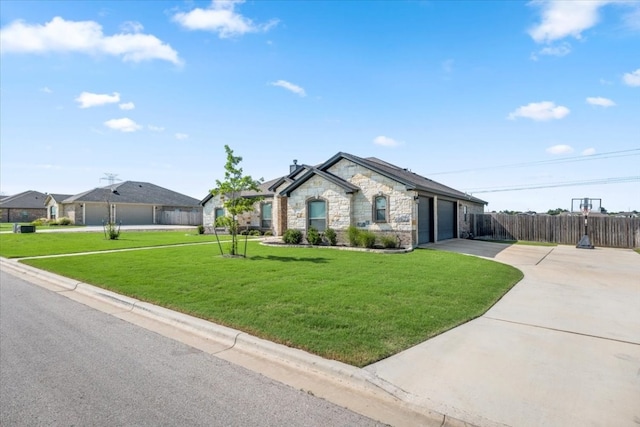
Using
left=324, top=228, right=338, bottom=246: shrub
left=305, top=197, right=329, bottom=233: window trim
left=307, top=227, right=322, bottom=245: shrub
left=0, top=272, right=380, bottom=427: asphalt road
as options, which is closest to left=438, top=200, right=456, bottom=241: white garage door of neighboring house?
left=324, top=228, right=338, bottom=246: shrub

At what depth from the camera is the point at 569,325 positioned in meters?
5.47

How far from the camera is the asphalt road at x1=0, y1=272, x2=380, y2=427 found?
121 inches

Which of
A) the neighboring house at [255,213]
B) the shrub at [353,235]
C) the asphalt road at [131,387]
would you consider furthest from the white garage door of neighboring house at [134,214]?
the asphalt road at [131,387]

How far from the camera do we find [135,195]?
45.0 meters

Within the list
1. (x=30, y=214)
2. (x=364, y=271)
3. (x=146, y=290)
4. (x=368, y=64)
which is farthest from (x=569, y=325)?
(x=30, y=214)

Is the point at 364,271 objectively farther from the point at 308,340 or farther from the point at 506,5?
the point at 506,5

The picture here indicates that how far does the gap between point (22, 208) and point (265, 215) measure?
50830 millimetres

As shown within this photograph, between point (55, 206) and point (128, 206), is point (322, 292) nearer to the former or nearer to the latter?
point (128, 206)

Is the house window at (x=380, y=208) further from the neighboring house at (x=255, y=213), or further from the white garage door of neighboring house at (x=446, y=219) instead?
the neighboring house at (x=255, y=213)

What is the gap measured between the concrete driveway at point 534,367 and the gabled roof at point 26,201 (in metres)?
69.1

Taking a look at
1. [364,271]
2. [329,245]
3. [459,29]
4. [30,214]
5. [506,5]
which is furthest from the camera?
[30,214]

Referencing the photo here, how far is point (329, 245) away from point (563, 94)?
1318cm

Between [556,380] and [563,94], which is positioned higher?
[563,94]

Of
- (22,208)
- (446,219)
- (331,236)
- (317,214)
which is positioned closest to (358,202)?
(331,236)
